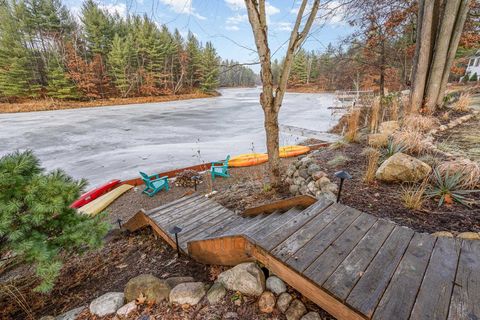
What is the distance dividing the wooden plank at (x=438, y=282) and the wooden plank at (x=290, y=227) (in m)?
0.67

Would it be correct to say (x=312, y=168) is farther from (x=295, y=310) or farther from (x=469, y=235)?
(x=295, y=310)

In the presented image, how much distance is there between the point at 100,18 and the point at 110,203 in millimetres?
27017

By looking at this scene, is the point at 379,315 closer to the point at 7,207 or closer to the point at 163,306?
the point at 163,306

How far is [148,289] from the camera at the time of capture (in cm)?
154

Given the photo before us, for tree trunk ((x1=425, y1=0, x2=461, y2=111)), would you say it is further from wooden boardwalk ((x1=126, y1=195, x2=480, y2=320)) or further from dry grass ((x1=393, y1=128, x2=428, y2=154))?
wooden boardwalk ((x1=126, y1=195, x2=480, y2=320))

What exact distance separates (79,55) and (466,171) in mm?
29994

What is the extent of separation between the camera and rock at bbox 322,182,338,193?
2473mm

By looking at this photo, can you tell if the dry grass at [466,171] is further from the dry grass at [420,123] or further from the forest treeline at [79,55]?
the forest treeline at [79,55]

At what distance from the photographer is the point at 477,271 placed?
3.70 feet

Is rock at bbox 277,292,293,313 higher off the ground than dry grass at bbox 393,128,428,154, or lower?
lower

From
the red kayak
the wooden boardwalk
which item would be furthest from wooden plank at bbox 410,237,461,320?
the red kayak

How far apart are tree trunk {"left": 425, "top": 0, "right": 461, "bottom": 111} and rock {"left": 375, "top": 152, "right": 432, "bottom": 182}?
142 inches

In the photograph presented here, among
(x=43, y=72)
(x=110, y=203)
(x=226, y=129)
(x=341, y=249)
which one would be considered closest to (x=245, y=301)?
(x=341, y=249)

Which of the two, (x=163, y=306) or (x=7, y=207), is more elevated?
(x=7, y=207)
